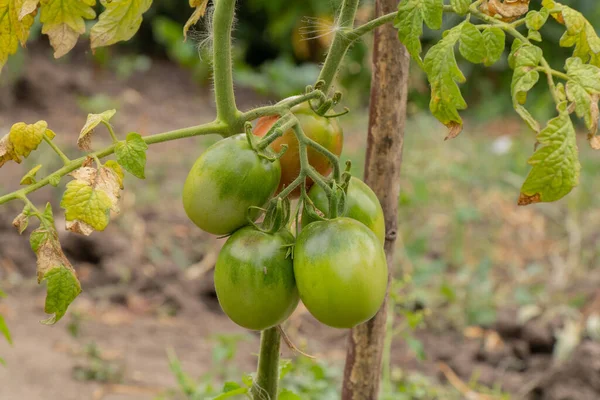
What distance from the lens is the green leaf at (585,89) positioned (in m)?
0.99

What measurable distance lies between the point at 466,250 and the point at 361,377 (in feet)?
8.10

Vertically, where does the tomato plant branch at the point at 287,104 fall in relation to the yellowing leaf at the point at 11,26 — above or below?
below

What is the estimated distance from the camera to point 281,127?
110cm

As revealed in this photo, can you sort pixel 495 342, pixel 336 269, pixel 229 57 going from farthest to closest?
pixel 495 342 → pixel 229 57 → pixel 336 269

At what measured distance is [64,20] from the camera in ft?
4.08

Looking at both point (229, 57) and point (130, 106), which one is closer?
point (229, 57)

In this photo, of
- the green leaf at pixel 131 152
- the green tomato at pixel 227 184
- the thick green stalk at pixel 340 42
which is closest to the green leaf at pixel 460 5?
the thick green stalk at pixel 340 42

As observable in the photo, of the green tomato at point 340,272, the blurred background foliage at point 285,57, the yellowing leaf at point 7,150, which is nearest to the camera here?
the green tomato at point 340,272

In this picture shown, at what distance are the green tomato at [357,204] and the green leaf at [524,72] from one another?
0.28 m

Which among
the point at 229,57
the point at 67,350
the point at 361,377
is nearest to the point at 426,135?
the point at 67,350

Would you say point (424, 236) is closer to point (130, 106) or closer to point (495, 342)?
point (495, 342)

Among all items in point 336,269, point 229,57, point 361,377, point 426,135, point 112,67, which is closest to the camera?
point 336,269

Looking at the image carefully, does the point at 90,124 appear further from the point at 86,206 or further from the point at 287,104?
the point at 287,104

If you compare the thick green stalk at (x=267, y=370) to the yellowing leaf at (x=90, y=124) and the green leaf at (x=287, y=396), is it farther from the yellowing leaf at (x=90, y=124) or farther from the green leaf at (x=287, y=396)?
the yellowing leaf at (x=90, y=124)
